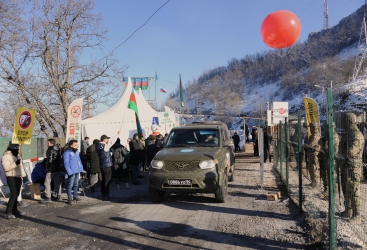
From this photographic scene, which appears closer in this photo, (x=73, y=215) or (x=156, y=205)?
(x=73, y=215)

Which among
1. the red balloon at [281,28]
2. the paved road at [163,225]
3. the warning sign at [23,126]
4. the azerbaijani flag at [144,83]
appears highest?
the azerbaijani flag at [144,83]

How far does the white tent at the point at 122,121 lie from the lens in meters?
15.3

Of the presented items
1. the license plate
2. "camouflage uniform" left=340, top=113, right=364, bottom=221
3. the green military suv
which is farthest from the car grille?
"camouflage uniform" left=340, top=113, right=364, bottom=221

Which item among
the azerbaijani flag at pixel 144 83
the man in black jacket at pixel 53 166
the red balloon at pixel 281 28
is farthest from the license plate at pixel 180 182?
the azerbaijani flag at pixel 144 83

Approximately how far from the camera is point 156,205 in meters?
8.05

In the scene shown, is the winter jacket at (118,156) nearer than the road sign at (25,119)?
No

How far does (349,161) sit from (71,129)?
33.4ft

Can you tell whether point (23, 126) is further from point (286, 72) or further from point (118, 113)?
point (286, 72)

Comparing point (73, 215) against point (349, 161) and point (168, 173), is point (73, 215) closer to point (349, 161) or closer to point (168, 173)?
point (168, 173)

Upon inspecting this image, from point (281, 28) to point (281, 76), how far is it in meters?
161

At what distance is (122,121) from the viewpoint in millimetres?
15625

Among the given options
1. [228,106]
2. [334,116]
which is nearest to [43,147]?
[334,116]

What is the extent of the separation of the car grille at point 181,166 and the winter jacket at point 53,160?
10.4ft

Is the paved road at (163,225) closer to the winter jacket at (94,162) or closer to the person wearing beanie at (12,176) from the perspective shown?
the person wearing beanie at (12,176)
